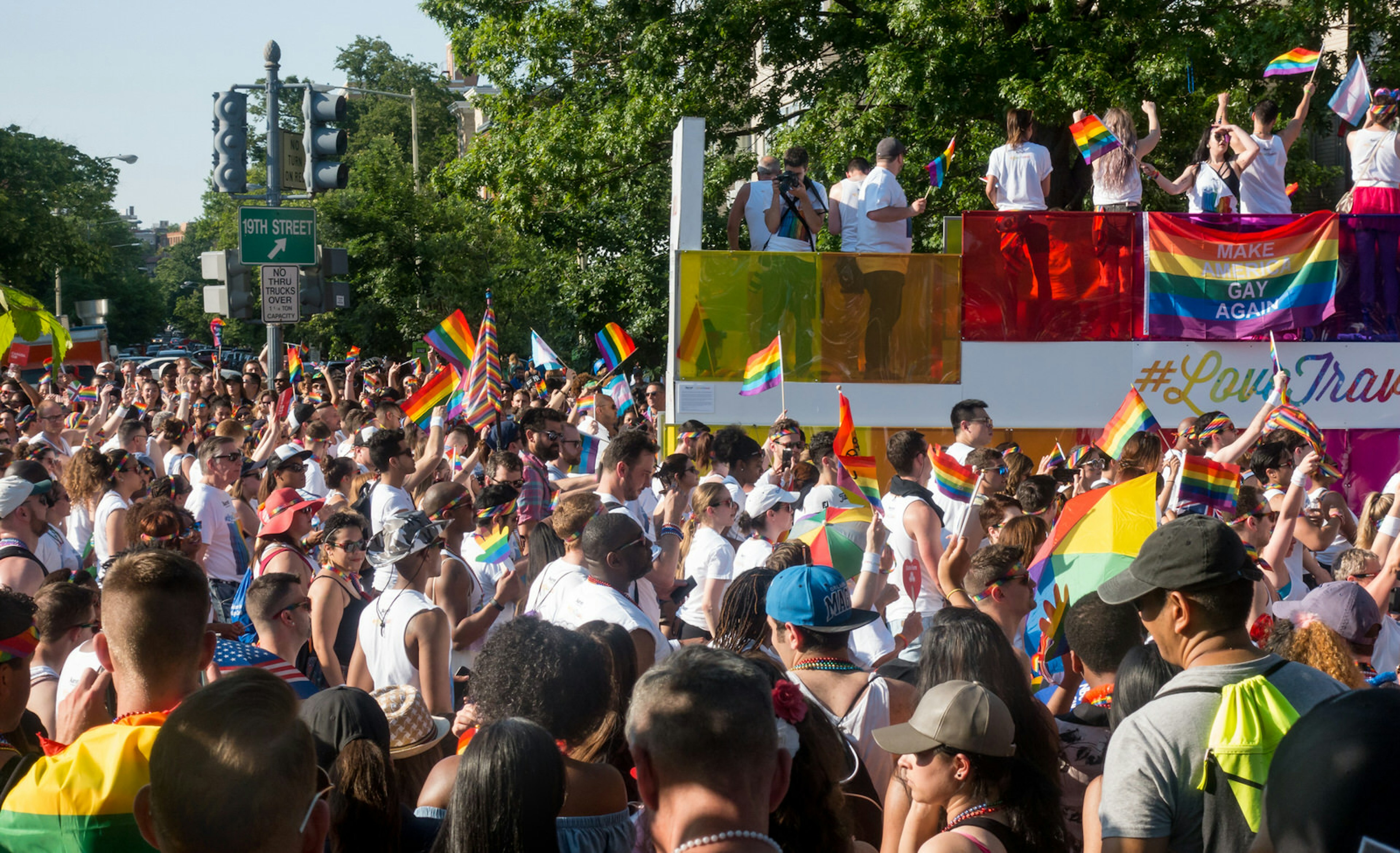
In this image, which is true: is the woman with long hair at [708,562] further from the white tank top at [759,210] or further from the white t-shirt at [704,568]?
the white tank top at [759,210]

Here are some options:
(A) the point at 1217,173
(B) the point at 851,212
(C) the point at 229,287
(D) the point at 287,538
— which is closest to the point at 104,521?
(D) the point at 287,538

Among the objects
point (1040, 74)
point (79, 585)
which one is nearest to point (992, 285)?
point (1040, 74)

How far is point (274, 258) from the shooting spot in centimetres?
1157

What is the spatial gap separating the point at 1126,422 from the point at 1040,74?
982 centimetres

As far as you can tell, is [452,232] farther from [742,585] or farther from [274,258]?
[742,585]

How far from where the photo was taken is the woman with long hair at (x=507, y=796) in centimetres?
264

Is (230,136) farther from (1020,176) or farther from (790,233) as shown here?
(1020,176)

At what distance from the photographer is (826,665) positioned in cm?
394

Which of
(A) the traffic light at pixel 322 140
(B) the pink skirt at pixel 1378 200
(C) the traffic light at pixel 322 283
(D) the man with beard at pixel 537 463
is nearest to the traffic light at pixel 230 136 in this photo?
(A) the traffic light at pixel 322 140

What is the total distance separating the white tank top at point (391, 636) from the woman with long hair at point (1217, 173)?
367 inches

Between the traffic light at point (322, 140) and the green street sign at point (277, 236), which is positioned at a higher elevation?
the traffic light at point (322, 140)

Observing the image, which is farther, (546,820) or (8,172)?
(8,172)

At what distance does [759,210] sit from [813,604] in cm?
828

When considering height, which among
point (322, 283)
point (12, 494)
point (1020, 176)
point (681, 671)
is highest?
point (1020, 176)
